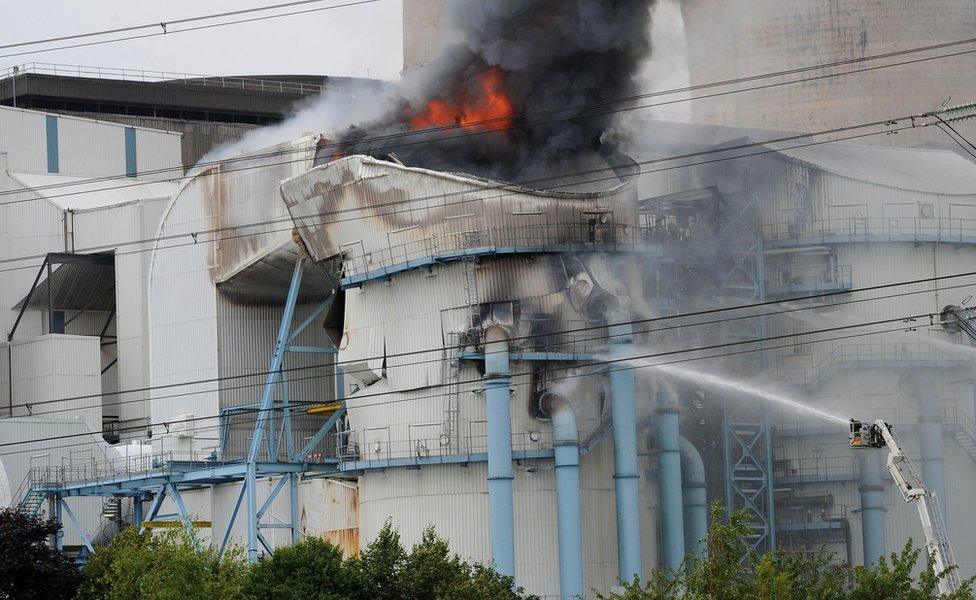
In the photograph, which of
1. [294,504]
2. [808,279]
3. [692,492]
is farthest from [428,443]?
[808,279]

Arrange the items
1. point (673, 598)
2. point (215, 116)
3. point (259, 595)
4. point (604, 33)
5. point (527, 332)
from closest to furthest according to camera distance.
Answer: point (673, 598)
point (259, 595)
point (527, 332)
point (604, 33)
point (215, 116)

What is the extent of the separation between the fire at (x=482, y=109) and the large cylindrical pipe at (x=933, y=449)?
16.7 m

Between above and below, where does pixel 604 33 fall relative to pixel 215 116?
below

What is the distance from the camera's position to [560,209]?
51594 mm

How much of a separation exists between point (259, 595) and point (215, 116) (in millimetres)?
57773

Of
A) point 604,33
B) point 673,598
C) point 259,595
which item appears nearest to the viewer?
point 673,598

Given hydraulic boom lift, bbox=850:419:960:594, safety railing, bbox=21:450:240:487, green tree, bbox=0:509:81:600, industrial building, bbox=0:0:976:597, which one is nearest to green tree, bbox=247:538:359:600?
green tree, bbox=0:509:81:600

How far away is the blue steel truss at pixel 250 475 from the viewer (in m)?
55.5

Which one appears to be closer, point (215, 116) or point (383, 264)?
point (383, 264)

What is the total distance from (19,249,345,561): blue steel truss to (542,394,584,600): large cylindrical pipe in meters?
9.44

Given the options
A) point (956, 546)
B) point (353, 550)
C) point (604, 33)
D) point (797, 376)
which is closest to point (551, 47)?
point (604, 33)

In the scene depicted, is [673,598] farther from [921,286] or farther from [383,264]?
[921,286]

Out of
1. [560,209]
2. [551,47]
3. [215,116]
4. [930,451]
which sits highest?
[215,116]

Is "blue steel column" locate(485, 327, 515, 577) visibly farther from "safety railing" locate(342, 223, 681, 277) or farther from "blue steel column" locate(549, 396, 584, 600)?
"safety railing" locate(342, 223, 681, 277)
